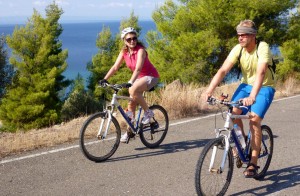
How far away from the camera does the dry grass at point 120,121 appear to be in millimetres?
6676

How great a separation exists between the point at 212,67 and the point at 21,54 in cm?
2278

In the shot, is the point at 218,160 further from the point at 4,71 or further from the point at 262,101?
the point at 4,71

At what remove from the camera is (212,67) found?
31031mm

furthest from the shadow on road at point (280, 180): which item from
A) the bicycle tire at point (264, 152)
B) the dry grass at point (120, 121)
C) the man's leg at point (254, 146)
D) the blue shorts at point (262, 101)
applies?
the dry grass at point (120, 121)

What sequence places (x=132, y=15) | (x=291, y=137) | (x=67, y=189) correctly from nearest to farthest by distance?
(x=67, y=189) → (x=291, y=137) → (x=132, y=15)

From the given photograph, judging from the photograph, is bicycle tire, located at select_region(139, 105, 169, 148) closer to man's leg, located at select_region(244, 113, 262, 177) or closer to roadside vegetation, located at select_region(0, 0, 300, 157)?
roadside vegetation, located at select_region(0, 0, 300, 157)

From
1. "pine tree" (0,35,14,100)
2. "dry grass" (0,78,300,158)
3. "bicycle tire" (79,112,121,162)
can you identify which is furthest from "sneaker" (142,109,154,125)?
"pine tree" (0,35,14,100)

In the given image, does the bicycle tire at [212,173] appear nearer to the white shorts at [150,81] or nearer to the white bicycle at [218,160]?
the white bicycle at [218,160]

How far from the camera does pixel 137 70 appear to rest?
6262mm

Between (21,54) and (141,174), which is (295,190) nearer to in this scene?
(141,174)

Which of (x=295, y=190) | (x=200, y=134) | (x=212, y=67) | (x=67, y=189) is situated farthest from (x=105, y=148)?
(x=212, y=67)

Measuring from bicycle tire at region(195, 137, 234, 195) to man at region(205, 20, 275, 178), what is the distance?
0.54 meters

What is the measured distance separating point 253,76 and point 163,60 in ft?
94.7

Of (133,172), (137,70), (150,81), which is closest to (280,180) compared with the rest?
(133,172)
